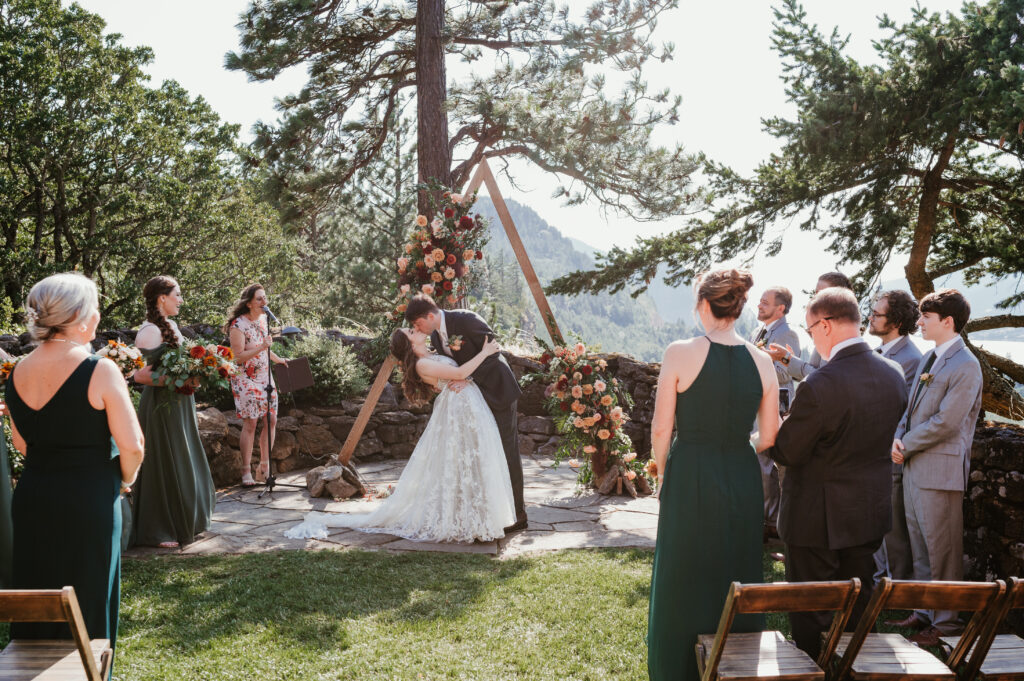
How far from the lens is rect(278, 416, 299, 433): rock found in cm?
859

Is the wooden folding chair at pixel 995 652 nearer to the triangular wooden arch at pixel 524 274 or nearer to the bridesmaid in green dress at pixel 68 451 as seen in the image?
the bridesmaid in green dress at pixel 68 451

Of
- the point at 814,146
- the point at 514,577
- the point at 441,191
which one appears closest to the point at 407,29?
the point at 441,191

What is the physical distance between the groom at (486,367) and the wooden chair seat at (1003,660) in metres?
3.72

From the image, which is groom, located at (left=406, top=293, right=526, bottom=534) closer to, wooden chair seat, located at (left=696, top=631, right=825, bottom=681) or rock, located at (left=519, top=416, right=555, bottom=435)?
wooden chair seat, located at (left=696, top=631, right=825, bottom=681)

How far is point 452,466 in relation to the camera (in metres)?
5.73

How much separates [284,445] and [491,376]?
151 inches

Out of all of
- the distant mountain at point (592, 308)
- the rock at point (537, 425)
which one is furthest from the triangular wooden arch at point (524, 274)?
the distant mountain at point (592, 308)

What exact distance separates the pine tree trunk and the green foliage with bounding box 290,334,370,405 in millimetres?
2671

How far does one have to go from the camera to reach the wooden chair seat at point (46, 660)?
2.24 meters

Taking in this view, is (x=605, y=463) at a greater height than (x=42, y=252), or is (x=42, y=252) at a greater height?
(x=42, y=252)

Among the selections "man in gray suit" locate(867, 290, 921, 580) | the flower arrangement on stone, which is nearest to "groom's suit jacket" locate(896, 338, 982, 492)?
"man in gray suit" locate(867, 290, 921, 580)

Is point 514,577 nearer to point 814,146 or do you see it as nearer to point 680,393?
point 680,393

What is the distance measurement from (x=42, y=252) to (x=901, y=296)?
2061cm

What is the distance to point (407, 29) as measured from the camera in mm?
11211
